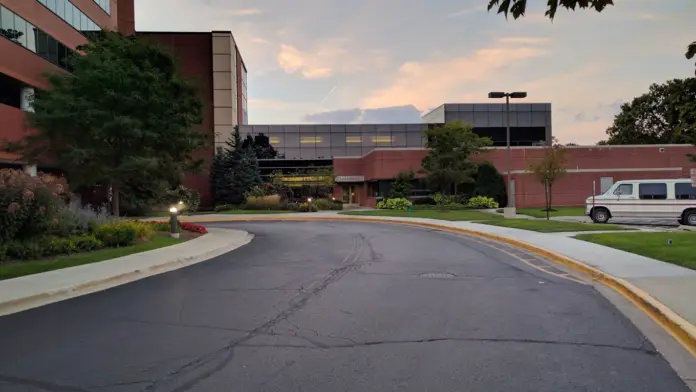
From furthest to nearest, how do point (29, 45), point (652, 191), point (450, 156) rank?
point (450, 156) < point (29, 45) < point (652, 191)

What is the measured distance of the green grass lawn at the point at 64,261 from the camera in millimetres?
11461

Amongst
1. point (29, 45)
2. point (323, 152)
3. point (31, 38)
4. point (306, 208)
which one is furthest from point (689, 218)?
point (323, 152)

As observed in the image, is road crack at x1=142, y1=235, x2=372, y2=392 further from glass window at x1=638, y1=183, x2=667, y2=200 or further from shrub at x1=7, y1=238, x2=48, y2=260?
glass window at x1=638, y1=183, x2=667, y2=200

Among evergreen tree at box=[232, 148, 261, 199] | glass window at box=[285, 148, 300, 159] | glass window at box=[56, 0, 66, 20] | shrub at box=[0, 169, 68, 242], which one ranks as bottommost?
shrub at box=[0, 169, 68, 242]

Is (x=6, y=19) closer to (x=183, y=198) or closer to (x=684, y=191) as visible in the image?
(x=183, y=198)

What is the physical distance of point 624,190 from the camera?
25016mm

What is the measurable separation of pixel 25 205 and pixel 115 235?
11.7ft

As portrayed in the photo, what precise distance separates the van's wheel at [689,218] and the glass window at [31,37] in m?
34.2

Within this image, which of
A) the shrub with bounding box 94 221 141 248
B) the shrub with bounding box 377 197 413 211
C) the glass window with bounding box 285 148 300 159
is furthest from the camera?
→ the glass window with bounding box 285 148 300 159

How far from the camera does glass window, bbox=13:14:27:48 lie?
29.5 meters

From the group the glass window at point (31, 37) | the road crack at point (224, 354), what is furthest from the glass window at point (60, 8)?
the road crack at point (224, 354)

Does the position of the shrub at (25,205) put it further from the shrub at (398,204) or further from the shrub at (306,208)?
the shrub at (306,208)

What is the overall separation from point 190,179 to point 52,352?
177ft

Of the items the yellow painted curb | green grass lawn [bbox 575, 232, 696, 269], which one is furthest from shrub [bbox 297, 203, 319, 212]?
green grass lawn [bbox 575, 232, 696, 269]
